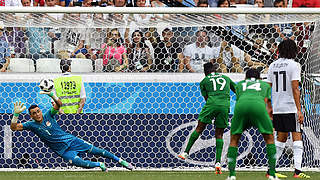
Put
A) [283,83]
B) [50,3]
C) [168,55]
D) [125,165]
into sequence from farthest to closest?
1. [50,3]
2. [168,55]
3. [125,165]
4. [283,83]

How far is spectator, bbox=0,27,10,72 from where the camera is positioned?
866 cm

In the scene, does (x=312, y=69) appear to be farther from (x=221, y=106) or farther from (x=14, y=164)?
(x=14, y=164)

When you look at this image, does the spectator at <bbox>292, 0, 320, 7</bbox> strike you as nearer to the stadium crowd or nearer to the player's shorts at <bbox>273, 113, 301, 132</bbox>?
the stadium crowd

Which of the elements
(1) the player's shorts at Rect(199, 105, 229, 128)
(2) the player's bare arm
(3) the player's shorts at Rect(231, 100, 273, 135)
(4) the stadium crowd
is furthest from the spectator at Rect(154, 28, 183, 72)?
(3) the player's shorts at Rect(231, 100, 273, 135)

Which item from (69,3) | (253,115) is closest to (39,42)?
(69,3)

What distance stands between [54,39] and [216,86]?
261 centimetres

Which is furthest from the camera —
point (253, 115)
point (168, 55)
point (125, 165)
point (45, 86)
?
point (168, 55)

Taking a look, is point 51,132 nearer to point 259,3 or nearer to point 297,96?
point 297,96

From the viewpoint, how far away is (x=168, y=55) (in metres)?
8.72

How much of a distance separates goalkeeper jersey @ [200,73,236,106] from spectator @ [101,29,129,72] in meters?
1.34

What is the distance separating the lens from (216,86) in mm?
8125

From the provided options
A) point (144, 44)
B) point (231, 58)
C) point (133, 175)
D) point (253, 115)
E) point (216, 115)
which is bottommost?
point (133, 175)

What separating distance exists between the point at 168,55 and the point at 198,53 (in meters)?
0.47

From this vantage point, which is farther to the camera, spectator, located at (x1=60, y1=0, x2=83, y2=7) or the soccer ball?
spectator, located at (x1=60, y1=0, x2=83, y2=7)
